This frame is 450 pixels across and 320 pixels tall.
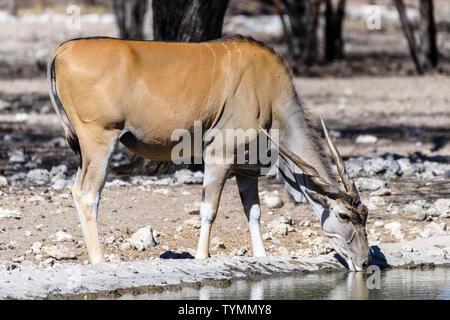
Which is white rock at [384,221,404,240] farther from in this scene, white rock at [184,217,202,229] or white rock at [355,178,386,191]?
white rock at [184,217,202,229]

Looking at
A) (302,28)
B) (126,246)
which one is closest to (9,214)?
(126,246)

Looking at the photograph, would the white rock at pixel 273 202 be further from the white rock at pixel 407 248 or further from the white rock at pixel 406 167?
the white rock at pixel 406 167

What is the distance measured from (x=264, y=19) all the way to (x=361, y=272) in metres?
26.5

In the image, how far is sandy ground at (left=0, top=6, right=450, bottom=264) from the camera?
699 centimetres

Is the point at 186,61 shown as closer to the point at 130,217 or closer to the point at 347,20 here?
the point at 130,217

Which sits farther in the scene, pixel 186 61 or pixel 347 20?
pixel 347 20

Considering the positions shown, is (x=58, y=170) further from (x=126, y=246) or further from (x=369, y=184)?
(x=369, y=184)

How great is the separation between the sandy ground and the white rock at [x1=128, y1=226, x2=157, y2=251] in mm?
74

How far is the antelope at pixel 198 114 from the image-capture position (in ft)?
19.6

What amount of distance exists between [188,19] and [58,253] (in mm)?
3218

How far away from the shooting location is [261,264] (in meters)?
5.90

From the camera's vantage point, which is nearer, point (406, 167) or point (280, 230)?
point (280, 230)

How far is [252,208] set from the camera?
21.5ft
